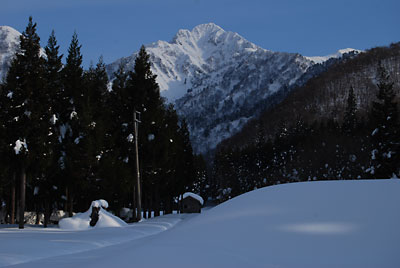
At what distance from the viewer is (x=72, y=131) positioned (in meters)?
23.7

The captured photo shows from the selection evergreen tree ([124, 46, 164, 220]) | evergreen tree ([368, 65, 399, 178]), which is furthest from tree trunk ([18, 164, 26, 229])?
evergreen tree ([368, 65, 399, 178])

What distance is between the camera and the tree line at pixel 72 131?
1980 cm

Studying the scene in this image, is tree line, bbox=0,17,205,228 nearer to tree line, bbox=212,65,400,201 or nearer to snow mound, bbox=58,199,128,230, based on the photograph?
snow mound, bbox=58,199,128,230

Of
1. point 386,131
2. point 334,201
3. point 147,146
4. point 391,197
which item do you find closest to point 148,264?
point 334,201

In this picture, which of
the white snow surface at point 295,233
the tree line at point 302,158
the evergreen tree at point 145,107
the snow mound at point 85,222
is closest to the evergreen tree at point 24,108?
the snow mound at point 85,222

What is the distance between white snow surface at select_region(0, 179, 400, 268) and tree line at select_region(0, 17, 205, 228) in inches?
565

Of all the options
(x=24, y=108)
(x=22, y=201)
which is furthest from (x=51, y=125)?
(x=22, y=201)

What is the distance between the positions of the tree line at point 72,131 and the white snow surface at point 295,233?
14351mm

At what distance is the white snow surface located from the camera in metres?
4.82

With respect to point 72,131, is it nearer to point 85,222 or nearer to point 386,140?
point 85,222

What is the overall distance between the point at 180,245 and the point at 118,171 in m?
20.5

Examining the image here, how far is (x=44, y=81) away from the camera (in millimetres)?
20625

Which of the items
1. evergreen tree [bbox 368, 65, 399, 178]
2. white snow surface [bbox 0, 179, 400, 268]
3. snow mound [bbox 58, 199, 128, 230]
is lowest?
snow mound [bbox 58, 199, 128, 230]

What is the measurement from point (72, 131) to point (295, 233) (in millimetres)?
20498
